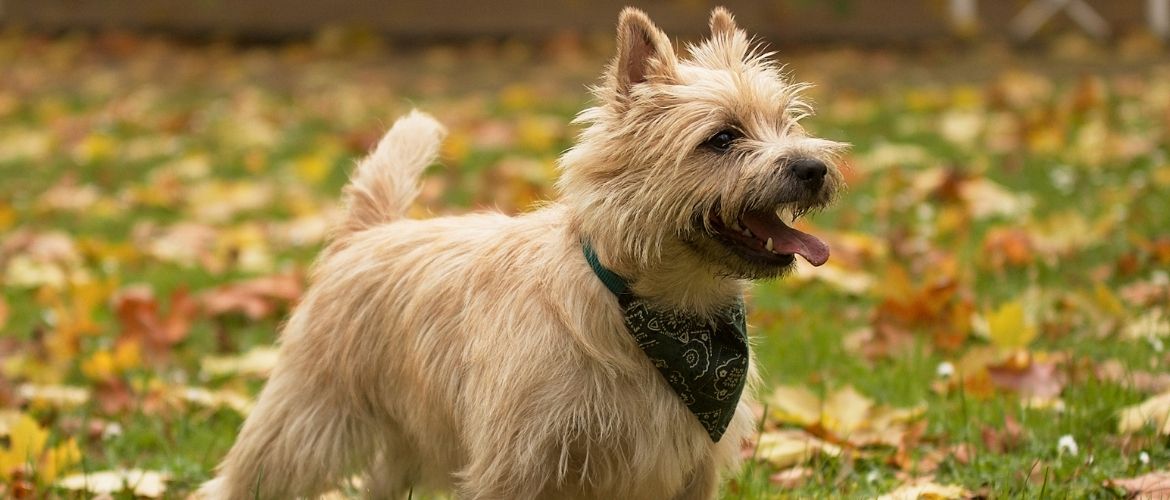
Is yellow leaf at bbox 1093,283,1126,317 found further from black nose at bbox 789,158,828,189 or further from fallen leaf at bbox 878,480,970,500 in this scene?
black nose at bbox 789,158,828,189

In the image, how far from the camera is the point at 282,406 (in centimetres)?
378

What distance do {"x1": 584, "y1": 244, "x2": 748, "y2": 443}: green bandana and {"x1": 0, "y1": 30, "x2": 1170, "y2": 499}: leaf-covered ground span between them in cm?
64

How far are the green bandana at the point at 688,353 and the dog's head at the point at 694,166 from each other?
10 centimetres

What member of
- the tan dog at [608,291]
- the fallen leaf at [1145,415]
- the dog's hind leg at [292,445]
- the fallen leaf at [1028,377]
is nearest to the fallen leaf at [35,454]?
the dog's hind leg at [292,445]

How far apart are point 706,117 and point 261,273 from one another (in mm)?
4414

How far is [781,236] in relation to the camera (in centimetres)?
311

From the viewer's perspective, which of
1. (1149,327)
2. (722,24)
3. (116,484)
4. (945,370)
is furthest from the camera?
(1149,327)

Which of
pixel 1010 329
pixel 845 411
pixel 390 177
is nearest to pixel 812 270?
pixel 1010 329

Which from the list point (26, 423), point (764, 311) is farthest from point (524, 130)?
point (26, 423)

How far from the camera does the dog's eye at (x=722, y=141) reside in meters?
3.08

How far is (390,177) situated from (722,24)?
1.23 metres

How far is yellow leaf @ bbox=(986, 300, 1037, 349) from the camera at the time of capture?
4.97 meters

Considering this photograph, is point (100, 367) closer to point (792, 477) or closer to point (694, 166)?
point (792, 477)

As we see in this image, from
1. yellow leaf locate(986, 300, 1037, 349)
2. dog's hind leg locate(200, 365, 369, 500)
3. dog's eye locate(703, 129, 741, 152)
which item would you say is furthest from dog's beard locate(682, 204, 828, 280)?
yellow leaf locate(986, 300, 1037, 349)
